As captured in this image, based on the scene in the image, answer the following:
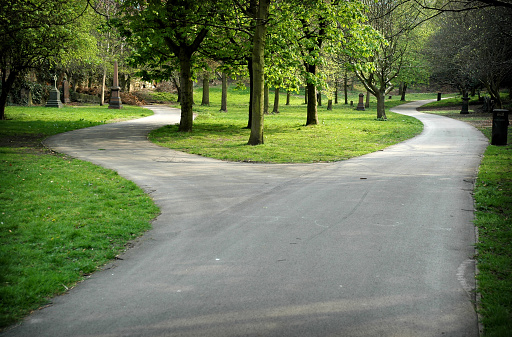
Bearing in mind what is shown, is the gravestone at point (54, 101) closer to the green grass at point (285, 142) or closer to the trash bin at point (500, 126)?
the green grass at point (285, 142)

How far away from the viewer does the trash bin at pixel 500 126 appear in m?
15.4

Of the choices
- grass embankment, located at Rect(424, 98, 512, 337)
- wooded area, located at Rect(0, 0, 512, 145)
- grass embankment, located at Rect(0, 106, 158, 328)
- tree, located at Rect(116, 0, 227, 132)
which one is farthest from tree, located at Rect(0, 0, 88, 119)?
grass embankment, located at Rect(424, 98, 512, 337)

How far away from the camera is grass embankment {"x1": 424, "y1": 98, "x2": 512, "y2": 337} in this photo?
150 inches

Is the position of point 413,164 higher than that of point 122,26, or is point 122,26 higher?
point 122,26

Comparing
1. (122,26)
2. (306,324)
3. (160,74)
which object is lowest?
(306,324)

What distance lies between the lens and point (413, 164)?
11961mm

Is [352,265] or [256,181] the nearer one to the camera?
[352,265]

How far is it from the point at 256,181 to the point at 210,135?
1028 centimetres

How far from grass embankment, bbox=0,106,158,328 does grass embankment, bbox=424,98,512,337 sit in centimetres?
422

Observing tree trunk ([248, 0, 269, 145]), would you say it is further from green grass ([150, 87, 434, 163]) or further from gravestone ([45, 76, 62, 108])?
gravestone ([45, 76, 62, 108])

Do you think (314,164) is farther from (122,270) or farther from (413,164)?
(122,270)

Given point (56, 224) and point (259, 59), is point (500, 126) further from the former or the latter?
point (56, 224)

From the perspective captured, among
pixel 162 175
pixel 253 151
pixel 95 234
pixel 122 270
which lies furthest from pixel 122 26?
pixel 122 270

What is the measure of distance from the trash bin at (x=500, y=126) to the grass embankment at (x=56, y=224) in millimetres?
13346
